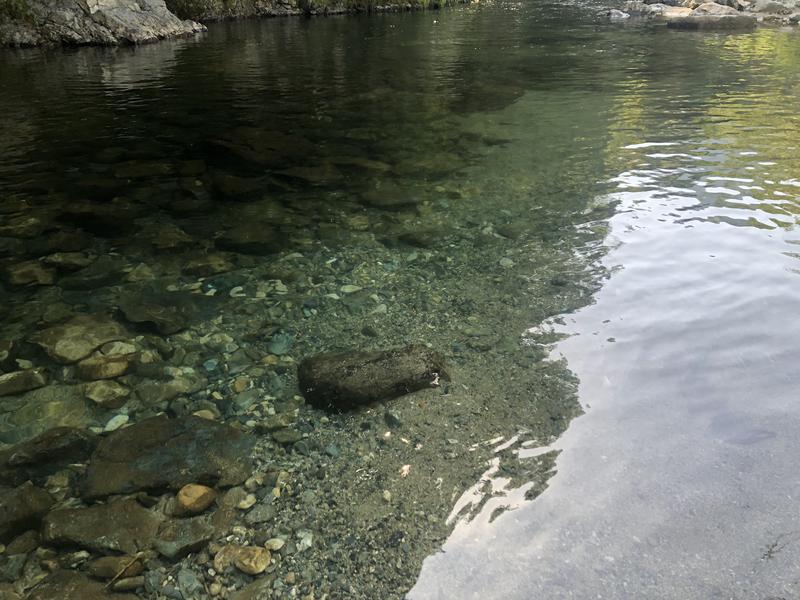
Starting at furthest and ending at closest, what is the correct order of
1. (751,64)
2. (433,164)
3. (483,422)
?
(751,64)
(433,164)
(483,422)

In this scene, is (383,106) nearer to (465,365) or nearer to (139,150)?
(139,150)

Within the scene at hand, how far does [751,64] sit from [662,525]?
938 inches

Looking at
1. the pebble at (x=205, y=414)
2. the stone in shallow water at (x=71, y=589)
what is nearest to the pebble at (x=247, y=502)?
the stone in shallow water at (x=71, y=589)

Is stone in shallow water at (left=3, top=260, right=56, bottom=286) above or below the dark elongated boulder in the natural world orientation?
above

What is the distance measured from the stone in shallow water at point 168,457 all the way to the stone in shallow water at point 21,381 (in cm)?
139

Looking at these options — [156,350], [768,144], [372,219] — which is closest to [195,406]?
[156,350]

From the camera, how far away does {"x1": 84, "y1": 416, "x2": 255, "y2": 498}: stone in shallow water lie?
13.7ft

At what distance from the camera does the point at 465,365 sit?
17.7 feet

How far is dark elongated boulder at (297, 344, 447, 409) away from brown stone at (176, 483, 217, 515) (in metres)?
1.21

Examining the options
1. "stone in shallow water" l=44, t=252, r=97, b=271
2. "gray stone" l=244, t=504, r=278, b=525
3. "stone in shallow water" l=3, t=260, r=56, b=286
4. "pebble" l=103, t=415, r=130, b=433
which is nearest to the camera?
"gray stone" l=244, t=504, r=278, b=525

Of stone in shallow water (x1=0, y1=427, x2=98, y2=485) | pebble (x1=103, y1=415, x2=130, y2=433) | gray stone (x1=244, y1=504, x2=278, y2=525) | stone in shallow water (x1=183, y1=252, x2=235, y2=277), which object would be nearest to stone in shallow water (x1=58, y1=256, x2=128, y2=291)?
stone in shallow water (x1=183, y1=252, x2=235, y2=277)

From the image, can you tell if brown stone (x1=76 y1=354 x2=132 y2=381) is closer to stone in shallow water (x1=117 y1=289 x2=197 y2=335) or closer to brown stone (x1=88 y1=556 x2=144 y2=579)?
stone in shallow water (x1=117 y1=289 x2=197 y2=335)

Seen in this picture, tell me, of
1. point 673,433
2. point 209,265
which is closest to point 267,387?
point 209,265

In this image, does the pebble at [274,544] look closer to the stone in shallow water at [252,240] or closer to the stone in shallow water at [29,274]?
the stone in shallow water at [252,240]
